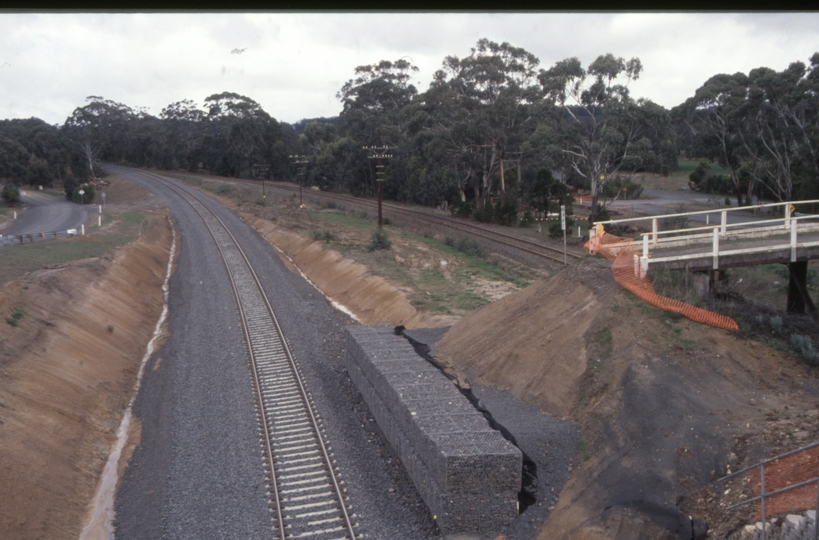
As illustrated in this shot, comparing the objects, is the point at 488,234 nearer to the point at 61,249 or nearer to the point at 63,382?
the point at 61,249

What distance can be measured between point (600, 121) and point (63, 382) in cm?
3446

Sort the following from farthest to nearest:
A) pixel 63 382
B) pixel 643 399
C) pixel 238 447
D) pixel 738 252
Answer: pixel 63 382 < pixel 738 252 < pixel 238 447 < pixel 643 399

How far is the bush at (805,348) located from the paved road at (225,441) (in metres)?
6.91

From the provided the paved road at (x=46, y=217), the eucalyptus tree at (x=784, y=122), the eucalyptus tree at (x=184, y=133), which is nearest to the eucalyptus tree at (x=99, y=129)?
the eucalyptus tree at (x=184, y=133)

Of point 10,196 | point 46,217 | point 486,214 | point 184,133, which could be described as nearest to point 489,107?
point 486,214

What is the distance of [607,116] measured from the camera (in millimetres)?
39656

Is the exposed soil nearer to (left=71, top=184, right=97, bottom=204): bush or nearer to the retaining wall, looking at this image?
the retaining wall

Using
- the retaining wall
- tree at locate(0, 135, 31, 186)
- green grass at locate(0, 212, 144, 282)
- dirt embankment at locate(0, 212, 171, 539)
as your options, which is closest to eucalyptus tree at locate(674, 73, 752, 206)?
dirt embankment at locate(0, 212, 171, 539)

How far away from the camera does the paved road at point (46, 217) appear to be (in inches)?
1661

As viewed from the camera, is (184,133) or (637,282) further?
(184,133)

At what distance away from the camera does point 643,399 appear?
1029 cm

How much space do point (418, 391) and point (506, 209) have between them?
3628 centimetres

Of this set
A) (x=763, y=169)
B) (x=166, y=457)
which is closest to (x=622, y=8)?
(x=166, y=457)

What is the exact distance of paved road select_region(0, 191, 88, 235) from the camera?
138ft
